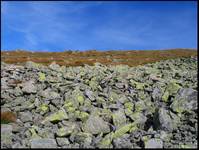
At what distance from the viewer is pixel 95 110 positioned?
26.5 metres

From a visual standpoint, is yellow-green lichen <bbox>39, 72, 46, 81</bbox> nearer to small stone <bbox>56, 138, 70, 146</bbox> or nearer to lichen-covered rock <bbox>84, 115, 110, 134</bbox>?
lichen-covered rock <bbox>84, 115, 110, 134</bbox>

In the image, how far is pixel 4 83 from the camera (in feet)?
97.9

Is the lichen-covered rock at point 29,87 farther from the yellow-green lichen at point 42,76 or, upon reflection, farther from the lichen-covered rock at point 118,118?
the lichen-covered rock at point 118,118

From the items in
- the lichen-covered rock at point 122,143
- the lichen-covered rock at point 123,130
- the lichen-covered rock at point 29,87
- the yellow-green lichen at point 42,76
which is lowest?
the lichen-covered rock at point 122,143

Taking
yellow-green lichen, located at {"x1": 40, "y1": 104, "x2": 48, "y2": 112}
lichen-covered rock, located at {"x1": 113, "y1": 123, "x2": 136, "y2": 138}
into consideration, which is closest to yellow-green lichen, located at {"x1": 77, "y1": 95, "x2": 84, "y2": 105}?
yellow-green lichen, located at {"x1": 40, "y1": 104, "x2": 48, "y2": 112}

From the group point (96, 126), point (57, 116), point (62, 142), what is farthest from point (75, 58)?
point (62, 142)

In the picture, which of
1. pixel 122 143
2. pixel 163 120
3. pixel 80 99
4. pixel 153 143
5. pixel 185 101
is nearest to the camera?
pixel 153 143

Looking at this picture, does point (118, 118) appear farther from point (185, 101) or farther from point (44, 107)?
point (44, 107)

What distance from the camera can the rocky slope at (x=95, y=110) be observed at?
23062 mm

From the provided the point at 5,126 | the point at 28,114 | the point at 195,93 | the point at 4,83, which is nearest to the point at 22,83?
the point at 4,83

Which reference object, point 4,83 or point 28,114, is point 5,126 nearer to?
point 28,114

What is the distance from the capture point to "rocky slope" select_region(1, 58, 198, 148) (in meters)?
23.1

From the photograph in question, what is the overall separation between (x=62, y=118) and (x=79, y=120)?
114 centimetres

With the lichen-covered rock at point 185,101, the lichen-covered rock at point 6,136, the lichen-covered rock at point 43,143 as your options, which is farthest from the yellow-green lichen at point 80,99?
the lichen-covered rock at point 185,101
